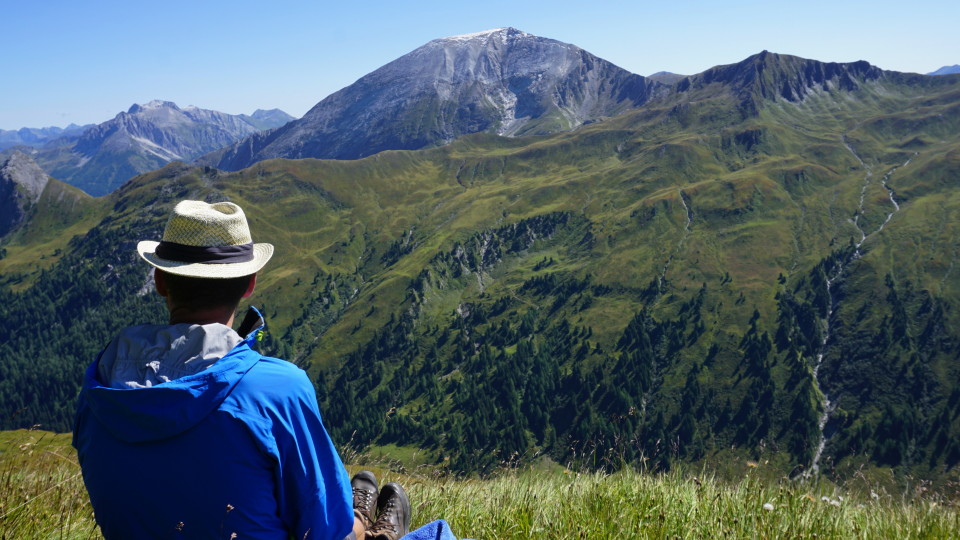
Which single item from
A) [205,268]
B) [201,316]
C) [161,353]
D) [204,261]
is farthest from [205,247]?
[161,353]

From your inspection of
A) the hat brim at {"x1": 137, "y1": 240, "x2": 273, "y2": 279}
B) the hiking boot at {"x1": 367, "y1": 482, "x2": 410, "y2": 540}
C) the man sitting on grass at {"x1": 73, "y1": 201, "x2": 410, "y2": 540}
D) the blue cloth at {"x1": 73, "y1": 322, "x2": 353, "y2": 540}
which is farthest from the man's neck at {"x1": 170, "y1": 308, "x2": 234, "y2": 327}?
the hiking boot at {"x1": 367, "y1": 482, "x2": 410, "y2": 540}

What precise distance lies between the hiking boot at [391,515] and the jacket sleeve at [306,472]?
143 cm

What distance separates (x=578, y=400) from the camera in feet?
620

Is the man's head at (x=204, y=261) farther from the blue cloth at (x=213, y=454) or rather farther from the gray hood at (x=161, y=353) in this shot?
the blue cloth at (x=213, y=454)

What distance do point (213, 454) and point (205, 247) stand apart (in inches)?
64.4

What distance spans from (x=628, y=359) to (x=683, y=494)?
194668 millimetres

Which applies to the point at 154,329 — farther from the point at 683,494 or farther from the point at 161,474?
the point at 683,494

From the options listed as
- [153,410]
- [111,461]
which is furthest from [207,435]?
[111,461]

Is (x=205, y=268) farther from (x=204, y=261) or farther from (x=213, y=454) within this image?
(x=213, y=454)

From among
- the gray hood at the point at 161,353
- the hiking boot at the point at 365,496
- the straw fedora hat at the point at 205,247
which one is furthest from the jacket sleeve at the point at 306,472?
the hiking boot at the point at 365,496

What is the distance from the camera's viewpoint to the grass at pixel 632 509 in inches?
228

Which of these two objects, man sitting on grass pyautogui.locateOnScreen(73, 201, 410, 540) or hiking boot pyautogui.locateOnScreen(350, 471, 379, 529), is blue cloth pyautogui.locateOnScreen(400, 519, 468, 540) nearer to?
man sitting on grass pyautogui.locateOnScreen(73, 201, 410, 540)

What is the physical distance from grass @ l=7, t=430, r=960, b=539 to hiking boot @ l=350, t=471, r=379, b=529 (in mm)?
678

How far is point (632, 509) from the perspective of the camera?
6.31 m
